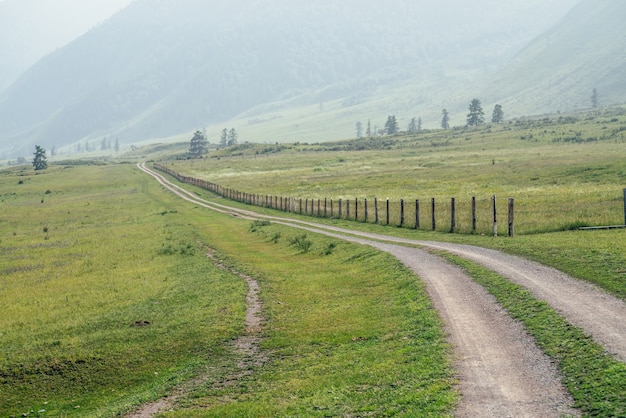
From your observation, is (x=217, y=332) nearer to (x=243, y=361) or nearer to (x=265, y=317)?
(x=265, y=317)

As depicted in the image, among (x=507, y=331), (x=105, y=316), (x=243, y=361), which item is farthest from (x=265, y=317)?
(x=507, y=331)

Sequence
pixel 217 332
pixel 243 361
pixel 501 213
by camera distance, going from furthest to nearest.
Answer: pixel 501 213, pixel 217 332, pixel 243 361

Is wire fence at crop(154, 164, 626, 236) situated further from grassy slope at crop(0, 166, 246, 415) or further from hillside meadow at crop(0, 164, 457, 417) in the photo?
grassy slope at crop(0, 166, 246, 415)

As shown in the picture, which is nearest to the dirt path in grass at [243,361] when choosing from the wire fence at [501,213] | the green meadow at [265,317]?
the green meadow at [265,317]

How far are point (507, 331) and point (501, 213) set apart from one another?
31121mm

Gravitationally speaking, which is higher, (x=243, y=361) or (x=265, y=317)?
(x=265, y=317)

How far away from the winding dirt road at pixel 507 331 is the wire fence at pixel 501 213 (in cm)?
875

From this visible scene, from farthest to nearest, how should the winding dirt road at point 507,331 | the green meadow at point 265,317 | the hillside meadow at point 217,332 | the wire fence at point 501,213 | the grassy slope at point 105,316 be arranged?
the wire fence at point 501,213
the grassy slope at point 105,316
the hillside meadow at point 217,332
the green meadow at point 265,317
the winding dirt road at point 507,331

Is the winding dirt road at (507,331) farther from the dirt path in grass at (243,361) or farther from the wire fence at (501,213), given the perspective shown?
the wire fence at (501,213)

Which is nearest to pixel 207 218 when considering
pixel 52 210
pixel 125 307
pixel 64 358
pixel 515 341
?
pixel 52 210

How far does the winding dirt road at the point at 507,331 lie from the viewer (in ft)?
39.2

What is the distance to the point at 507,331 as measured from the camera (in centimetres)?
1677

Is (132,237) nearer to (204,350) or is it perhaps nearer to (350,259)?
(350,259)

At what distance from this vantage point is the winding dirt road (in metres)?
11.9
